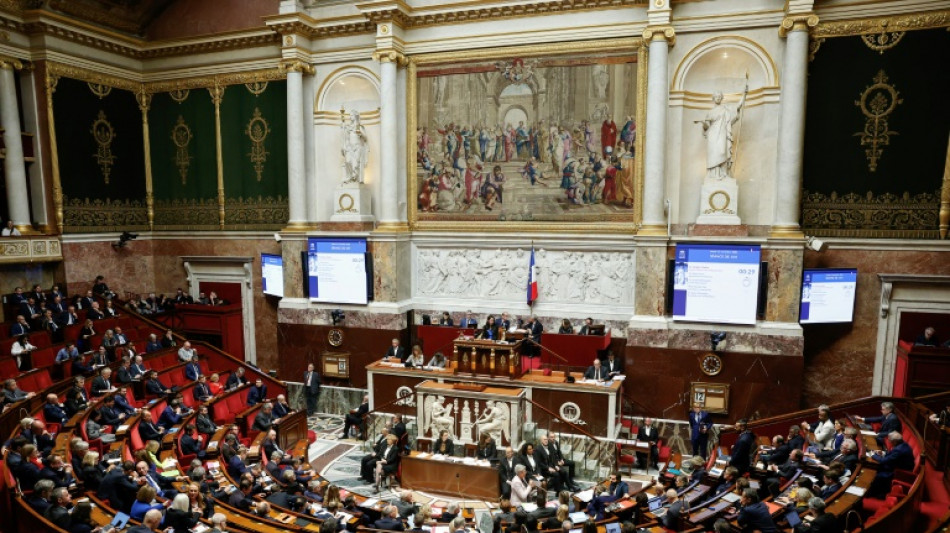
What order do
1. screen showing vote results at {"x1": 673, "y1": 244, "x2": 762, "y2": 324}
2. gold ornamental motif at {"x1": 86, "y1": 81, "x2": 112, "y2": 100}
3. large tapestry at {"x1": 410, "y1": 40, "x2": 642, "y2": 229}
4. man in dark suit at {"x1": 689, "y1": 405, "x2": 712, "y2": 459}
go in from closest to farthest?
man in dark suit at {"x1": 689, "y1": 405, "x2": 712, "y2": 459}
screen showing vote results at {"x1": 673, "y1": 244, "x2": 762, "y2": 324}
large tapestry at {"x1": 410, "y1": 40, "x2": 642, "y2": 229}
gold ornamental motif at {"x1": 86, "y1": 81, "x2": 112, "y2": 100}

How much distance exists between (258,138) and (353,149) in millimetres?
3603

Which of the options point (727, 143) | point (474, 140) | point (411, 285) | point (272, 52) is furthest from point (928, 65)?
point (272, 52)

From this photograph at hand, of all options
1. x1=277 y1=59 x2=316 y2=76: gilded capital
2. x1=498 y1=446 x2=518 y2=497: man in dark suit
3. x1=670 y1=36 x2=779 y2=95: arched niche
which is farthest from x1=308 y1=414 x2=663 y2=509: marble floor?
x1=277 y1=59 x2=316 y2=76: gilded capital

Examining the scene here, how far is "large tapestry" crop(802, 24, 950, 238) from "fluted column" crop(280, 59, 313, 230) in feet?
42.8

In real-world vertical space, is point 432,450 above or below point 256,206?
below

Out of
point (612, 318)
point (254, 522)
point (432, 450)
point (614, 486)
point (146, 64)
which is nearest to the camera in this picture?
point (254, 522)

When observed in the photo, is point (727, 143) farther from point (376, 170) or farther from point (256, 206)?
point (256, 206)

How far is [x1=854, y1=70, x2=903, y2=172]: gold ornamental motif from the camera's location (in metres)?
13.0

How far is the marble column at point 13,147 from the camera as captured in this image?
1600 centimetres

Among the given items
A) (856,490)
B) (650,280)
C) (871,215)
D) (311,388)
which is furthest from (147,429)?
(871,215)

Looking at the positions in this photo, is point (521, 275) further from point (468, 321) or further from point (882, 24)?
point (882, 24)

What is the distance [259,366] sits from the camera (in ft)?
61.7

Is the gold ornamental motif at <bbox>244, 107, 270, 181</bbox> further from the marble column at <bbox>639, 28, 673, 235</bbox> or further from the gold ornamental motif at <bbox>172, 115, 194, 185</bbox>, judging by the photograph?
the marble column at <bbox>639, 28, 673, 235</bbox>

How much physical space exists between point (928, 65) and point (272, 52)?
652 inches
